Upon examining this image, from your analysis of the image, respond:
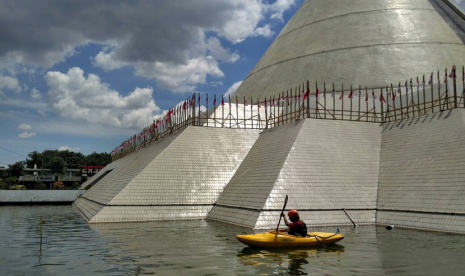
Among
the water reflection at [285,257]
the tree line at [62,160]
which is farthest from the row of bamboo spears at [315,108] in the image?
the tree line at [62,160]

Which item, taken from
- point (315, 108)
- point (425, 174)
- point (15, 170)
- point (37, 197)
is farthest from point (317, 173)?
point (15, 170)

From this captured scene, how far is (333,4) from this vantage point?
42156 millimetres

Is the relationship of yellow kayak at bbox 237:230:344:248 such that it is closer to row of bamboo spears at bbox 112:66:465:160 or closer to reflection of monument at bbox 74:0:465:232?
reflection of monument at bbox 74:0:465:232

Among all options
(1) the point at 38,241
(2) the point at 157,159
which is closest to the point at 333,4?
(2) the point at 157,159

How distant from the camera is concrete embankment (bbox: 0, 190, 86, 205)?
1414 inches

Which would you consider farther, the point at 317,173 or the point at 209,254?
the point at 317,173

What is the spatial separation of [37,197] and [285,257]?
3107 centimetres

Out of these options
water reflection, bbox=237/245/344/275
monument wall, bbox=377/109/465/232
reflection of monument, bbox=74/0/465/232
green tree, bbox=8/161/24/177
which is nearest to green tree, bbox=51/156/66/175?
green tree, bbox=8/161/24/177

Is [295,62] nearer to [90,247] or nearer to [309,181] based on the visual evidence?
[309,181]

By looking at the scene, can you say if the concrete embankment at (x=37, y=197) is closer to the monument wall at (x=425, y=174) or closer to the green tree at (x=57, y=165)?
the monument wall at (x=425, y=174)

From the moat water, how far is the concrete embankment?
70.4 feet

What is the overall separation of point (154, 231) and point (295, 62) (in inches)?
973

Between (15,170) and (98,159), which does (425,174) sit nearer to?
(15,170)

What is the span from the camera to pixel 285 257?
1130cm
